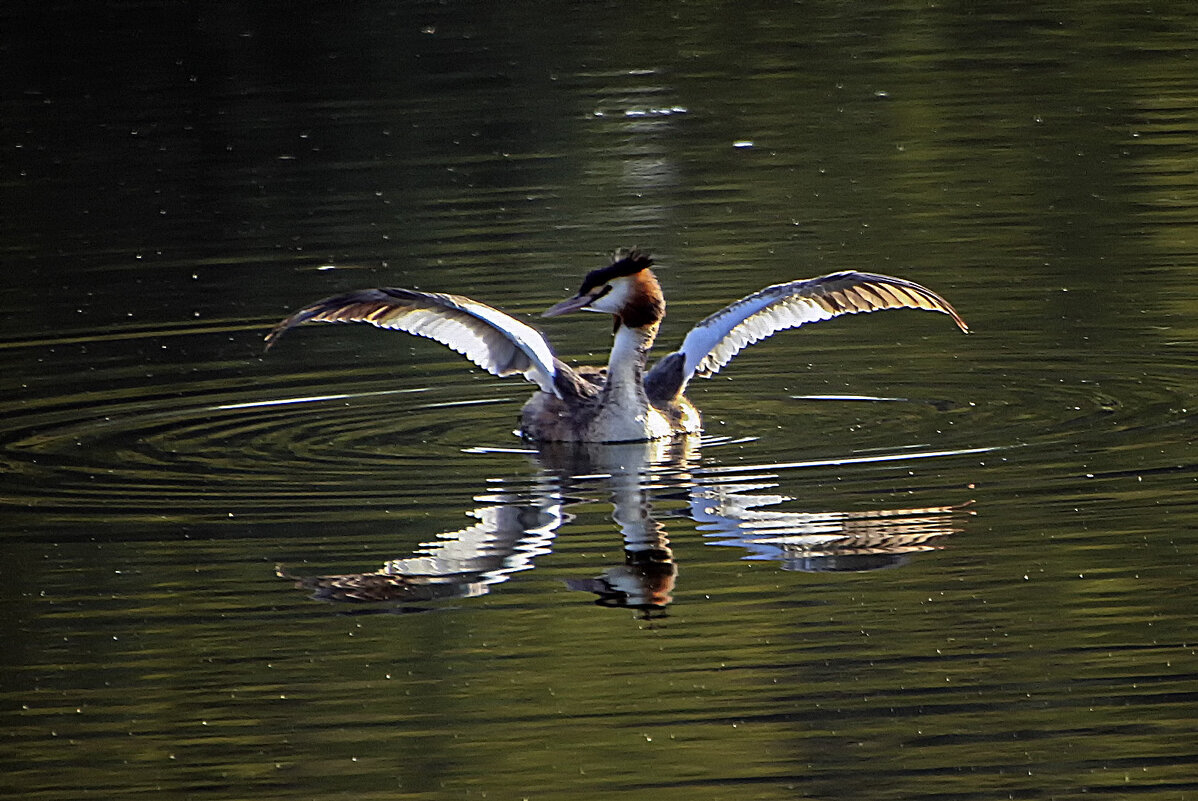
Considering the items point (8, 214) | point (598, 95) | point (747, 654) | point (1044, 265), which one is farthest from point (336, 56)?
point (747, 654)

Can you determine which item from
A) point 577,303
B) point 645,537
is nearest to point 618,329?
point 577,303

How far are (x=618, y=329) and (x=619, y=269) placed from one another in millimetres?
370

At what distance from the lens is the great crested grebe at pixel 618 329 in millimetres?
11250

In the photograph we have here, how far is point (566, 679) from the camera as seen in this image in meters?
7.62

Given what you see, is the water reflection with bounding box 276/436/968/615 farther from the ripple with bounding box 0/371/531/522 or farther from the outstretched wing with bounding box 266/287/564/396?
the outstretched wing with bounding box 266/287/564/396

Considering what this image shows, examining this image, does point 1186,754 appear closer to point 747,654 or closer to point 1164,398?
point 747,654

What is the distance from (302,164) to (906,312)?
8261 millimetres

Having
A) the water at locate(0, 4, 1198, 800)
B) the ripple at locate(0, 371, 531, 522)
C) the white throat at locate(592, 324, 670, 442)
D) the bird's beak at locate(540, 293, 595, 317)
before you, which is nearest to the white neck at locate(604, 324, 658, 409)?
the white throat at locate(592, 324, 670, 442)

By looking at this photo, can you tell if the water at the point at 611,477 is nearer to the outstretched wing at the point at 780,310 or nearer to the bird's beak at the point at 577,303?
the outstretched wing at the point at 780,310

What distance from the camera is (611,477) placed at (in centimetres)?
1055

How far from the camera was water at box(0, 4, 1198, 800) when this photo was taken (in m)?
7.18

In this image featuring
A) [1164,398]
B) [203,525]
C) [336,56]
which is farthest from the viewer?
[336,56]

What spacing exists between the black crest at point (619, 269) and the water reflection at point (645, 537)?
1362 millimetres

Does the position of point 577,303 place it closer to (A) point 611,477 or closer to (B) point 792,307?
(B) point 792,307
